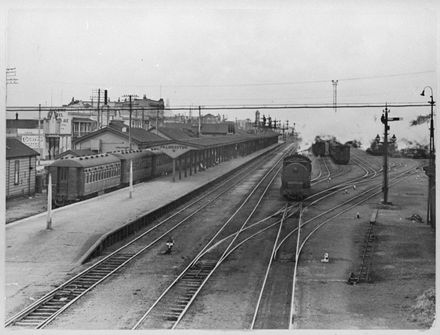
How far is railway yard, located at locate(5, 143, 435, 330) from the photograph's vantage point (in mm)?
12914

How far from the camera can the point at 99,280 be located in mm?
15469

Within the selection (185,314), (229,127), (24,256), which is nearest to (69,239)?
(24,256)

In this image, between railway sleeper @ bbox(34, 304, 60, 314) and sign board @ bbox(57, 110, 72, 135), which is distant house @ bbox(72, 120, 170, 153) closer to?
sign board @ bbox(57, 110, 72, 135)

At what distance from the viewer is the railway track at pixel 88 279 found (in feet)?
41.5

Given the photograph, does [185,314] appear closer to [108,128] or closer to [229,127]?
[108,128]

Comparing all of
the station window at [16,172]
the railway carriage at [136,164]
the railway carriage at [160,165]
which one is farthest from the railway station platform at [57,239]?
the railway carriage at [160,165]

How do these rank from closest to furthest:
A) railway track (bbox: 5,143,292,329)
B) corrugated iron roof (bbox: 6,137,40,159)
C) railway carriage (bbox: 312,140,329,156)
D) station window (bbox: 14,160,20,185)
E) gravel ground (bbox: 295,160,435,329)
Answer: railway track (bbox: 5,143,292,329)
gravel ground (bbox: 295,160,435,329)
corrugated iron roof (bbox: 6,137,40,159)
station window (bbox: 14,160,20,185)
railway carriage (bbox: 312,140,329,156)

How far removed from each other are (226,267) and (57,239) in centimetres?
692

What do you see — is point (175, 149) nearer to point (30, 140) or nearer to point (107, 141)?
point (107, 141)

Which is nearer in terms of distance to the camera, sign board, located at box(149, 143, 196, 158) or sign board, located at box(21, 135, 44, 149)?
sign board, located at box(21, 135, 44, 149)

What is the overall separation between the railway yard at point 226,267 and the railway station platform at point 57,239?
0.20ft

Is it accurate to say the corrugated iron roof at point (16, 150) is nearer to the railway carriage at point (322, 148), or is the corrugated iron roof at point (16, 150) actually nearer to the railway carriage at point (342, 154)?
the railway carriage at point (342, 154)

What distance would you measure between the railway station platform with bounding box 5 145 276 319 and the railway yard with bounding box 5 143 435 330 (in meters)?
0.06

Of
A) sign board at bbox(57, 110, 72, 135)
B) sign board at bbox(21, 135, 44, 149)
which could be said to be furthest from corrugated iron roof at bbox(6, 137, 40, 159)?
sign board at bbox(57, 110, 72, 135)
